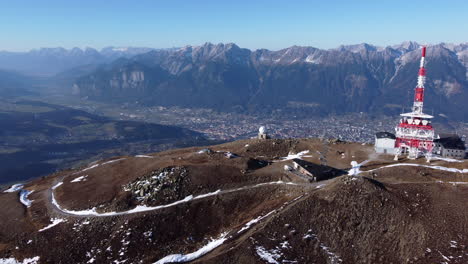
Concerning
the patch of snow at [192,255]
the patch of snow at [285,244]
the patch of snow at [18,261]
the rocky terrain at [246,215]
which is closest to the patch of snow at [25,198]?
the rocky terrain at [246,215]

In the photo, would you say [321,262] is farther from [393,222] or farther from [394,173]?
[394,173]

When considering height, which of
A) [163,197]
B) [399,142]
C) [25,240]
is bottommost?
[25,240]

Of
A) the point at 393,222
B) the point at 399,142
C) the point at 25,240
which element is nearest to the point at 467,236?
the point at 393,222

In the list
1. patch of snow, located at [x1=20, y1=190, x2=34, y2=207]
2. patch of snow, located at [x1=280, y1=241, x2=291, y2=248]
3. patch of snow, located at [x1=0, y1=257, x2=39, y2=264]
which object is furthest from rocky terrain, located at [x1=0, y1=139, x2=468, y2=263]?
patch of snow, located at [x1=20, y1=190, x2=34, y2=207]

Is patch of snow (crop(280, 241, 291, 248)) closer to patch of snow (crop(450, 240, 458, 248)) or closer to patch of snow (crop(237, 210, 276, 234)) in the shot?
patch of snow (crop(237, 210, 276, 234))

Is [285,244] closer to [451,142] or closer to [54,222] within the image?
[54,222]

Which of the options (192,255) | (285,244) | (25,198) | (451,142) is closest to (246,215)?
(285,244)

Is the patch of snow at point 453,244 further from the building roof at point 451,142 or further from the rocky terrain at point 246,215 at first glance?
the building roof at point 451,142
